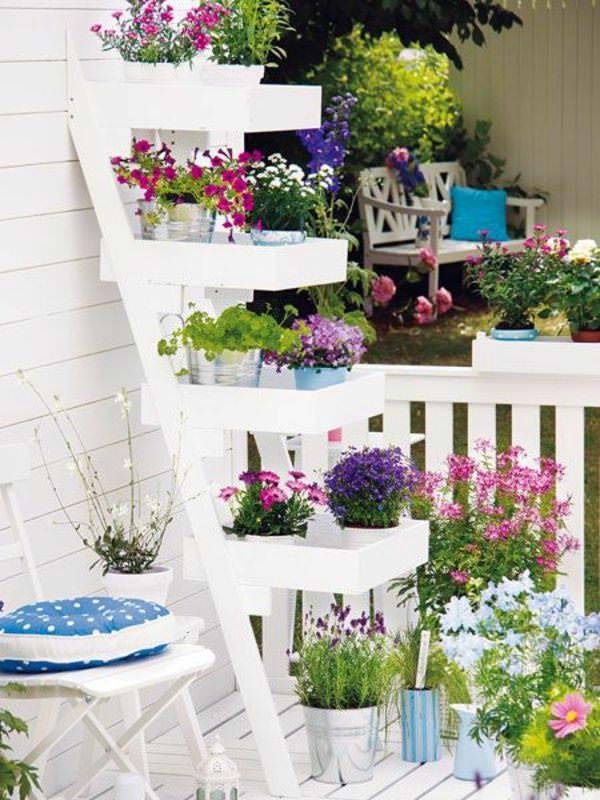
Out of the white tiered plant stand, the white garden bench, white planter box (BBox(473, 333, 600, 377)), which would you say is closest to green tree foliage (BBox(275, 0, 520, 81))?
the white garden bench

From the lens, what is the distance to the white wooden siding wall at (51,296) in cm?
485

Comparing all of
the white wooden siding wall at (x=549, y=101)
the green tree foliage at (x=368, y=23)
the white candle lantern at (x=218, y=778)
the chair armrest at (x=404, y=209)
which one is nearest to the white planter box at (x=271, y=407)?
the white candle lantern at (x=218, y=778)

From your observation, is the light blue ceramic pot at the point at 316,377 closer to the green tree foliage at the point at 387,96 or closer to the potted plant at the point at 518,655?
the potted plant at the point at 518,655

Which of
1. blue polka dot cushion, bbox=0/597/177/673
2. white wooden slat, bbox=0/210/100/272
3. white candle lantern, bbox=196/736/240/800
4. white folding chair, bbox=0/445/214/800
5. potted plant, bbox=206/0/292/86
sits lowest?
white candle lantern, bbox=196/736/240/800

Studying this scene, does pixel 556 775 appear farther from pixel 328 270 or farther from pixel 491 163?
pixel 491 163

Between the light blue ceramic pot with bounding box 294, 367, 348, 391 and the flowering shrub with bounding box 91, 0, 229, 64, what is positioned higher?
the flowering shrub with bounding box 91, 0, 229, 64

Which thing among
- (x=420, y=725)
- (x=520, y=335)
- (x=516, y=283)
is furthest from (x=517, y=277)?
(x=420, y=725)

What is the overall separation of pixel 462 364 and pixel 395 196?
2.49m

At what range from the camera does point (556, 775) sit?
3.73 metres

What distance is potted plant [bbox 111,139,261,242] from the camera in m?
5.04

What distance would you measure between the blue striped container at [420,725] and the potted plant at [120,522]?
0.71 meters

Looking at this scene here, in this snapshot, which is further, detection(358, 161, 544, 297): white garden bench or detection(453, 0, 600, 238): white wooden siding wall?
detection(453, 0, 600, 238): white wooden siding wall

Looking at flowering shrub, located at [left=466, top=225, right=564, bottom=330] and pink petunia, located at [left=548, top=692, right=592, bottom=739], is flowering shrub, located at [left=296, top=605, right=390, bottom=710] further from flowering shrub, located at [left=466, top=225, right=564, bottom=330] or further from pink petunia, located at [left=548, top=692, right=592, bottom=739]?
pink petunia, located at [left=548, top=692, right=592, bottom=739]

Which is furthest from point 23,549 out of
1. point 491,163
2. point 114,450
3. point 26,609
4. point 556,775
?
point 491,163
